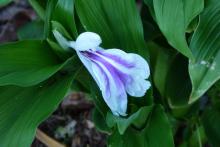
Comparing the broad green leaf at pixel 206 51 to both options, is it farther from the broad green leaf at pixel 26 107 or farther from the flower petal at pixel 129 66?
the broad green leaf at pixel 26 107

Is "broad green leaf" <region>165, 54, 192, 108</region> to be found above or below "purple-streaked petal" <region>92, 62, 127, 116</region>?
below

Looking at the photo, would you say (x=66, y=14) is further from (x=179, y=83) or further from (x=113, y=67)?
(x=179, y=83)

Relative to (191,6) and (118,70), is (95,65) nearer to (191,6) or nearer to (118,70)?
(118,70)

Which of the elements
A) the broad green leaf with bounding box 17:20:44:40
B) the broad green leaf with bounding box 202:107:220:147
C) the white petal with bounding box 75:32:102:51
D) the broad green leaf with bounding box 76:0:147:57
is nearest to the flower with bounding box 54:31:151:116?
the white petal with bounding box 75:32:102:51

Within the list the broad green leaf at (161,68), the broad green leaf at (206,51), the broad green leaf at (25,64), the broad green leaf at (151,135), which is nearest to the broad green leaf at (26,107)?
the broad green leaf at (25,64)

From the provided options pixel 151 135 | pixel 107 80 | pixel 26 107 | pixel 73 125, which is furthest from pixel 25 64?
pixel 73 125

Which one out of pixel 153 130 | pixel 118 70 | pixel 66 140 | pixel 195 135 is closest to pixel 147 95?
pixel 153 130

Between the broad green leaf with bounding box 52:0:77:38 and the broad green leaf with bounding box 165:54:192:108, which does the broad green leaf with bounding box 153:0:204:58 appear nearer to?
the broad green leaf with bounding box 52:0:77:38
